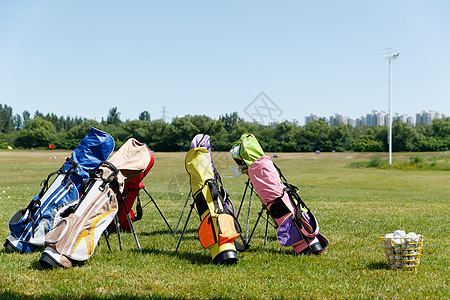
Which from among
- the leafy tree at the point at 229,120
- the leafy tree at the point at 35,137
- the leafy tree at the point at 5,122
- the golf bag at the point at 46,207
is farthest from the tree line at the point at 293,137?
the golf bag at the point at 46,207

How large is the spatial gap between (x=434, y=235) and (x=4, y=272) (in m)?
6.15

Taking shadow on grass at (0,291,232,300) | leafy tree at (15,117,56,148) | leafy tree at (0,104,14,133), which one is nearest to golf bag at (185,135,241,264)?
shadow on grass at (0,291,232,300)

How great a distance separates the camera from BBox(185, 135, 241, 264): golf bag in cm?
471

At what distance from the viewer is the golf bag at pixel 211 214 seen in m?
4.71

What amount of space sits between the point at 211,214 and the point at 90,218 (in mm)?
1436

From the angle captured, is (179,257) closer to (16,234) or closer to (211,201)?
Answer: (211,201)

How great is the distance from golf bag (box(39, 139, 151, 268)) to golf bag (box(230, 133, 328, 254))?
5.72 feet

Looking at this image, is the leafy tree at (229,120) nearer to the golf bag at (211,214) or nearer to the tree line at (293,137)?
the tree line at (293,137)

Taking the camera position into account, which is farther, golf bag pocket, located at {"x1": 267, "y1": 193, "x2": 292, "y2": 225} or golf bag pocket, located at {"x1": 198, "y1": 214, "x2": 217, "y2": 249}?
golf bag pocket, located at {"x1": 267, "y1": 193, "x2": 292, "y2": 225}

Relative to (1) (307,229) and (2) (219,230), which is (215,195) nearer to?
(2) (219,230)

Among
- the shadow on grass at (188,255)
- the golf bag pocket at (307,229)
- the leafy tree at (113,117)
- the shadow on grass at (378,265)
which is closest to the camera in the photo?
the shadow on grass at (378,265)

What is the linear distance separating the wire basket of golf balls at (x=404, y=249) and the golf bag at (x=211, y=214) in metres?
1.71

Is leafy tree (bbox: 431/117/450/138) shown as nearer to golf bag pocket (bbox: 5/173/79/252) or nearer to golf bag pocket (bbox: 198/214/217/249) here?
golf bag pocket (bbox: 198/214/217/249)

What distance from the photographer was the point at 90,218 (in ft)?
15.6
